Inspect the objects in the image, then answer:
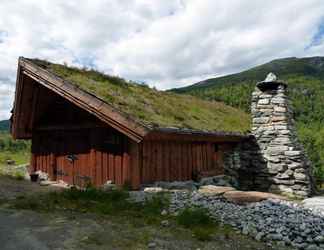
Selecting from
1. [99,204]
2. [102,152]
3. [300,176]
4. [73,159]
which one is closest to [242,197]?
[99,204]

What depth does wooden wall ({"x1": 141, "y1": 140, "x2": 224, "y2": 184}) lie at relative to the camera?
8.89 m

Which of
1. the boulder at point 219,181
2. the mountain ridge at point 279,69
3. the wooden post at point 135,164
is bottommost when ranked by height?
the boulder at point 219,181

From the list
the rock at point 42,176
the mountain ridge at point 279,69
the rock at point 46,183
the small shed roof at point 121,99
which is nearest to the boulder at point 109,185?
the small shed roof at point 121,99

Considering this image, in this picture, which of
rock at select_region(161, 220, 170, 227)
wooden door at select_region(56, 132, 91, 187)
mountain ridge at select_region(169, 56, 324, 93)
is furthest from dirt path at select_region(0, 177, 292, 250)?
mountain ridge at select_region(169, 56, 324, 93)

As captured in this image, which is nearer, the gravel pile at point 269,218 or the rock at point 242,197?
the gravel pile at point 269,218

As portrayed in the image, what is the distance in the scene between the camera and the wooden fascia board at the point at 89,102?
7594mm

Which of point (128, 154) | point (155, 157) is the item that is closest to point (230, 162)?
point (155, 157)

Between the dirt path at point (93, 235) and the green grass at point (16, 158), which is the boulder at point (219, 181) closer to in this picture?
the dirt path at point (93, 235)

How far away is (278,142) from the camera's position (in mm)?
10781

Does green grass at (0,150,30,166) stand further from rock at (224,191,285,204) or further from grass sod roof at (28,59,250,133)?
rock at (224,191,285,204)

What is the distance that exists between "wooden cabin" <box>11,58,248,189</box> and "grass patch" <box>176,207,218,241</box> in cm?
247

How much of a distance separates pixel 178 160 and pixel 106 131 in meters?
2.52

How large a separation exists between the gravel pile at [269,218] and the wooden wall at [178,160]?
5.41 feet

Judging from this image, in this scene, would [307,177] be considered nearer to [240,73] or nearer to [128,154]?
[128,154]
